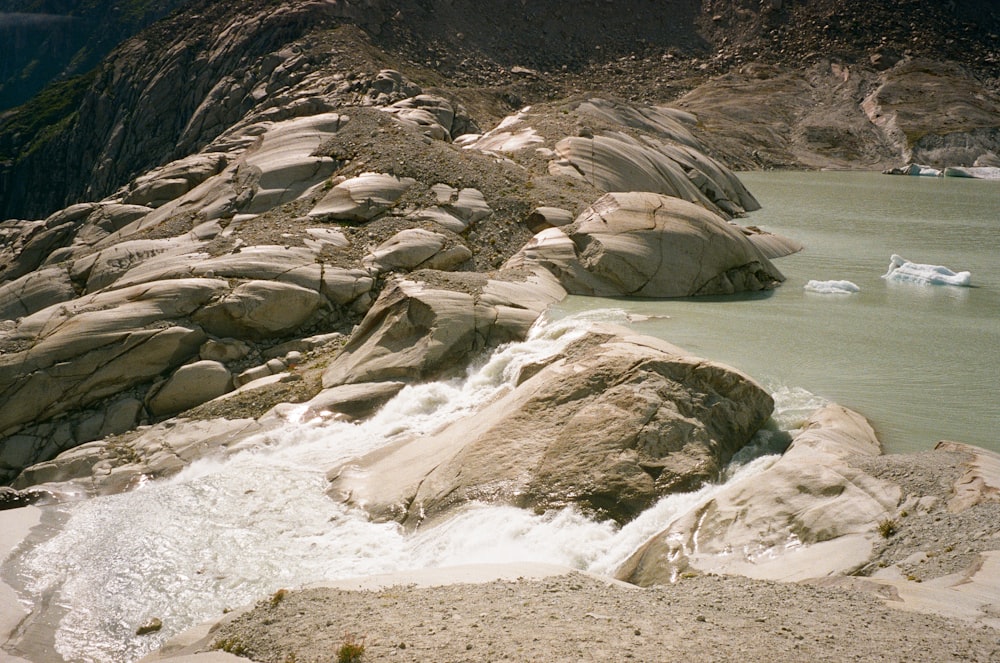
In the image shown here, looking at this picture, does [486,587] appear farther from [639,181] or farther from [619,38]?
[619,38]

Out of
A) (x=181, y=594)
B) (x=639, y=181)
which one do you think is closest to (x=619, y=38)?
(x=639, y=181)

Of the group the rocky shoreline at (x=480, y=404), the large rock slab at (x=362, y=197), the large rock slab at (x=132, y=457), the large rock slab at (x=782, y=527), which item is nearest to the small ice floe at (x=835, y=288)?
the rocky shoreline at (x=480, y=404)

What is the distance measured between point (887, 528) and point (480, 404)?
10184mm

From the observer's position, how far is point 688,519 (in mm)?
13172

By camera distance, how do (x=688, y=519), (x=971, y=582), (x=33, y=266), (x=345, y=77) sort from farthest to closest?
(x=345, y=77), (x=33, y=266), (x=688, y=519), (x=971, y=582)

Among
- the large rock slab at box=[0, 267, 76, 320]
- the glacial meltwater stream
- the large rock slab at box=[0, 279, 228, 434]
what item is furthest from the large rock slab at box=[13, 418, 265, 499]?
the large rock slab at box=[0, 267, 76, 320]

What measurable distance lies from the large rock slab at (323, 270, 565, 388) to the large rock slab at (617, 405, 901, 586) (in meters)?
9.39

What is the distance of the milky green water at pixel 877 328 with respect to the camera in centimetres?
1711

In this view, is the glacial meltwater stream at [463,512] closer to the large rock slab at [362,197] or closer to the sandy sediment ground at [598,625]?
the sandy sediment ground at [598,625]

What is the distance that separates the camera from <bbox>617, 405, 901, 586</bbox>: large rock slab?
11.2 metres

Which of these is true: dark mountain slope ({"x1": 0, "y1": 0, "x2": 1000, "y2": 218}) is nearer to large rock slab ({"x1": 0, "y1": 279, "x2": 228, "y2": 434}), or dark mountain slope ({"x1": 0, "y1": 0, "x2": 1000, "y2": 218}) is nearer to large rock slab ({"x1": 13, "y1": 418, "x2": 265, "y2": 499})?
large rock slab ({"x1": 0, "y1": 279, "x2": 228, "y2": 434})

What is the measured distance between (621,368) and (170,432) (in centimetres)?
1129

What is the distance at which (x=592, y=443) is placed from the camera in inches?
612

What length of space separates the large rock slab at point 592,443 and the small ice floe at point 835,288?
37.9ft
